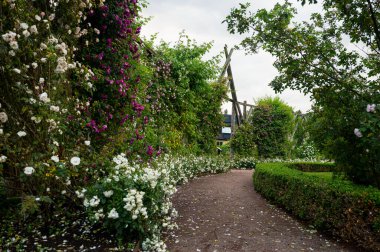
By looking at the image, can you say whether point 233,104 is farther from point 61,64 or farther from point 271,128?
point 61,64

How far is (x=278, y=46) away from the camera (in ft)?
18.1

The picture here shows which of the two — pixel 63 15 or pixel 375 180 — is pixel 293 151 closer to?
pixel 375 180

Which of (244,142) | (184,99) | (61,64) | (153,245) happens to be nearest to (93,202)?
(153,245)

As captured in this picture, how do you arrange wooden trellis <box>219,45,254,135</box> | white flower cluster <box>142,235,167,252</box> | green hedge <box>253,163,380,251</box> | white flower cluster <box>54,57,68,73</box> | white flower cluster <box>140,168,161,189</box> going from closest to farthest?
1. white flower cluster <box>54,57,68,73</box>
2. white flower cluster <box>142,235,167,252</box>
3. white flower cluster <box>140,168,161,189</box>
4. green hedge <box>253,163,380,251</box>
5. wooden trellis <box>219,45,254,135</box>

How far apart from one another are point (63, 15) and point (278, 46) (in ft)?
11.6

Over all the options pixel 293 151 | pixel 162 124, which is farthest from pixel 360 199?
pixel 293 151

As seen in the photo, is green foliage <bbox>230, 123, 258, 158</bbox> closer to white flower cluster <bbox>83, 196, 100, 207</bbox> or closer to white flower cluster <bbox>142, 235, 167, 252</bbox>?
white flower cluster <bbox>142, 235, 167, 252</bbox>

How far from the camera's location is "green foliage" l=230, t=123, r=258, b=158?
47.5 ft

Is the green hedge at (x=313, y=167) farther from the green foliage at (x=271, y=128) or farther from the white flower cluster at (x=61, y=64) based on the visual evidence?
the white flower cluster at (x=61, y=64)

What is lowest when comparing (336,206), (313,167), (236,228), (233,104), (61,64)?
(236,228)

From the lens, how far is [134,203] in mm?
3348

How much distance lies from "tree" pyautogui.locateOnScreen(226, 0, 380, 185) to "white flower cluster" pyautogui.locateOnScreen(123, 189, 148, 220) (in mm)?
3067

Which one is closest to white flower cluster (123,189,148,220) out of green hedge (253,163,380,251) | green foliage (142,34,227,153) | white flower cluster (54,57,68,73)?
white flower cluster (54,57,68,73)

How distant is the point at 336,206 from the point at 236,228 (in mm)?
1474
